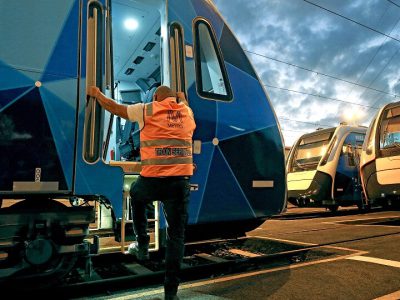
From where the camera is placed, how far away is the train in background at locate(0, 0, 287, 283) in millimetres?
2605

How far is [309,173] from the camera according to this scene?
1098 centimetres

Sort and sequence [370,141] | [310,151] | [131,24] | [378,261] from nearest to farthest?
1. [378,261]
2. [131,24]
3. [370,141]
4. [310,151]

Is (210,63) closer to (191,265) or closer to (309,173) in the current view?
(191,265)

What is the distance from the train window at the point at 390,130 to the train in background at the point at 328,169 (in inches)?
99.7

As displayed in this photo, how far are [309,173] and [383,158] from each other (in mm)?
3279

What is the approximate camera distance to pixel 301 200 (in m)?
11.0

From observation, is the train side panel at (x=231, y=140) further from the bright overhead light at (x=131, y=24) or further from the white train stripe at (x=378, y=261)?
the white train stripe at (x=378, y=261)

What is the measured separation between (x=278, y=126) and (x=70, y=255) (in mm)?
2592

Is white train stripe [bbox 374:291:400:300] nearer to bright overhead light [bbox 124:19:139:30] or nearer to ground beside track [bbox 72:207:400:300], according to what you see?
ground beside track [bbox 72:207:400:300]

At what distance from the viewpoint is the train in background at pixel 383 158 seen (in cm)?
757

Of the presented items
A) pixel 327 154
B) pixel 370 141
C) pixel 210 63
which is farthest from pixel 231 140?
pixel 327 154

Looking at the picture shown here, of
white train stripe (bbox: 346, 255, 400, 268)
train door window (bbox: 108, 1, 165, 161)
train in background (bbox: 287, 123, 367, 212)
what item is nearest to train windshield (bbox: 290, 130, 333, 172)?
train in background (bbox: 287, 123, 367, 212)

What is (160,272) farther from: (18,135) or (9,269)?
(18,135)

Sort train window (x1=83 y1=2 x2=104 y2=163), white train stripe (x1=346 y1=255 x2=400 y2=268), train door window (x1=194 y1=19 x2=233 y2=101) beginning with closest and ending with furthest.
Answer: train window (x1=83 y1=2 x2=104 y2=163)
train door window (x1=194 y1=19 x2=233 y2=101)
white train stripe (x1=346 y1=255 x2=400 y2=268)
